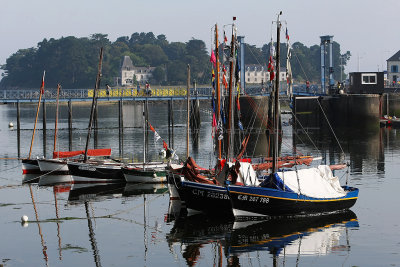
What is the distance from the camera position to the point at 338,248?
122 feet

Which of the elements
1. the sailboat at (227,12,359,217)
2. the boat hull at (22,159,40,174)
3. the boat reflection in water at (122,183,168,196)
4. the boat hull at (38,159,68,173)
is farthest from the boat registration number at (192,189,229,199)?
the boat hull at (22,159,40,174)

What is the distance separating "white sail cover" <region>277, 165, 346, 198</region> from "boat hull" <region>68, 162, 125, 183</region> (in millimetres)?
18672

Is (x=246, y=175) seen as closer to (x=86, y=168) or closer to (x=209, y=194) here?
(x=209, y=194)

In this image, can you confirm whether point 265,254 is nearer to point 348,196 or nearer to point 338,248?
point 338,248

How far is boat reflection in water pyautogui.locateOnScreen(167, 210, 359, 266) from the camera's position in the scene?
36.8 m

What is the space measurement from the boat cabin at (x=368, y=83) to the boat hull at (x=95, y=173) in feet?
212

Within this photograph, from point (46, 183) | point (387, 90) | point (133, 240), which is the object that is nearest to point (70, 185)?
point (46, 183)

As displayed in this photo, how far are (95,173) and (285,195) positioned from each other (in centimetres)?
2059

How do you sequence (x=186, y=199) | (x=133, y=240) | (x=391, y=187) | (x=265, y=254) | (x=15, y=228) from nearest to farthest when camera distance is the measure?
(x=265, y=254)
(x=133, y=240)
(x=15, y=228)
(x=186, y=199)
(x=391, y=187)

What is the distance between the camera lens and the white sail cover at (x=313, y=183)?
141 feet

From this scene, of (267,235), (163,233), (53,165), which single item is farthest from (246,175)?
(53,165)

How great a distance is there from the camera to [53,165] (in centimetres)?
6078

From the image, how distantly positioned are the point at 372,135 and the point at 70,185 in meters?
53.7

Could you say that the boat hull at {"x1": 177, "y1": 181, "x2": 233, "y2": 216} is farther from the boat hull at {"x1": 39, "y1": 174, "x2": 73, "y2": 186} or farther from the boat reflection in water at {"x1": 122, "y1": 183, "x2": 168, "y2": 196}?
the boat hull at {"x1": 39, "y1": 174, "x2": 73, "y2": 186}
